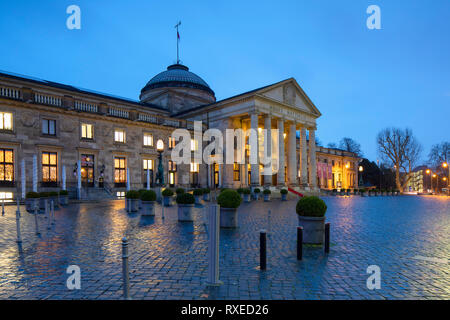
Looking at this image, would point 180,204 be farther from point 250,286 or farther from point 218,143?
point 218,143

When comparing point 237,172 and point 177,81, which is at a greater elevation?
point 177,81

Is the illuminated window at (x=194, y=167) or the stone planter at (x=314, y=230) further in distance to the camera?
the illuminated window at (x=194, y=167)

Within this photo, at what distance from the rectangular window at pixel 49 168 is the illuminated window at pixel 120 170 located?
6.79 meters

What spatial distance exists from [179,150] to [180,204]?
2835cm

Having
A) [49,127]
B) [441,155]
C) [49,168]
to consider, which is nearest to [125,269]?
[49,168]

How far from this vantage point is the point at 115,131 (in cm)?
3525

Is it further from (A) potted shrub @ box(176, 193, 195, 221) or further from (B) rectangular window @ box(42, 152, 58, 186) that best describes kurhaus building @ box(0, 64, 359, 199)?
(A) potted shrub @ box(176, 193, 195, 221)

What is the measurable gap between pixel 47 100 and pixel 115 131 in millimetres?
7994

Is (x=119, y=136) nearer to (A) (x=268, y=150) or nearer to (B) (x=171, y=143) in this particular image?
(B) (x=171, y=143)

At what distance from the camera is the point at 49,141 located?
1169 inches

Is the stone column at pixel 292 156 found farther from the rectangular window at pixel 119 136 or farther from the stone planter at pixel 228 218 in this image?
the stone planter at pixel 228 218

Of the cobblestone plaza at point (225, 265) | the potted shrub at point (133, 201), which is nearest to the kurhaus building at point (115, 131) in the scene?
the potted shrub at point (133, 201)

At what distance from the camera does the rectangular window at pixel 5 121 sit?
2681 cm
